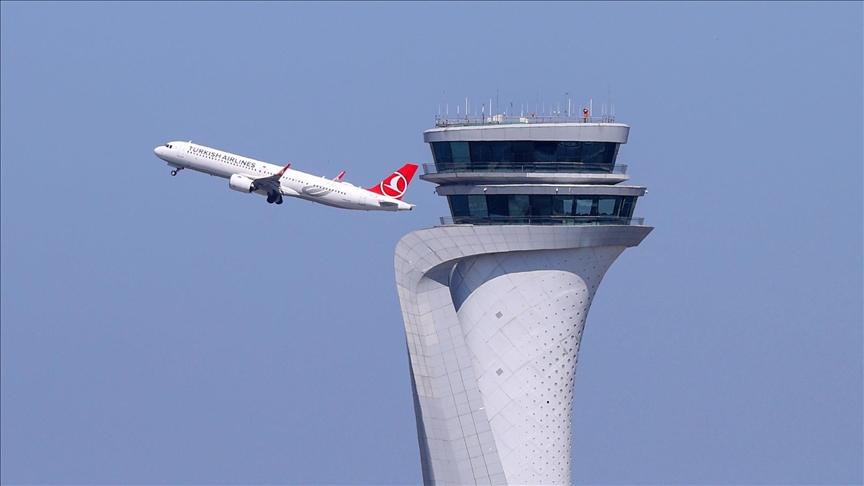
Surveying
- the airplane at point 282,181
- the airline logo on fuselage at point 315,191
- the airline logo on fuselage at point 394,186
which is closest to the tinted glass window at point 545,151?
the airplane at point 282,181

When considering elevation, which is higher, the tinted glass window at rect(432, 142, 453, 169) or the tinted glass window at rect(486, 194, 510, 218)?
the tinted glass window at rect(432, 142, 453, 169)

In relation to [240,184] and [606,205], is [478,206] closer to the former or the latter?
[606,205]

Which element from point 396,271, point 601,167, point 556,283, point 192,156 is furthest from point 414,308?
point 192,156

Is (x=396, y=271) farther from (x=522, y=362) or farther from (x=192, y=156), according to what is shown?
(x=192, y=156)

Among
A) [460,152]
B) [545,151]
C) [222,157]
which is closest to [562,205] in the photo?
[545,151]

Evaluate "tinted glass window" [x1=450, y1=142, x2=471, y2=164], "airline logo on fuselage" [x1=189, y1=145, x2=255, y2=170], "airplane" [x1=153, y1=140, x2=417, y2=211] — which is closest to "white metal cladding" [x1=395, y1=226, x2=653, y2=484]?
"tinted glass window" [x1=450, y1=142, x2=471, y2=164]

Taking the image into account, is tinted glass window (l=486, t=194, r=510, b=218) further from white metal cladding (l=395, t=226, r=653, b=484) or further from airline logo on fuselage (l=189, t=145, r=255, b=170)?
airline logo on fuselage (l=189, t=145, r=255, b=170)

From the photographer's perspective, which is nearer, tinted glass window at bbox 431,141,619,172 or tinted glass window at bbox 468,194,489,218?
tinted glass window at bbox 431,141,619,172
